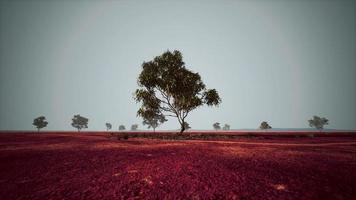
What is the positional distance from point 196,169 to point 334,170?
25.7 ft

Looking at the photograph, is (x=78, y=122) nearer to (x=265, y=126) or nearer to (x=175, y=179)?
(x=265, y=126)

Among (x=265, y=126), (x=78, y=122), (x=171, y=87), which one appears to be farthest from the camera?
(x=78, y=122)

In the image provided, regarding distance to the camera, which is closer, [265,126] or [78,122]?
[265,126]

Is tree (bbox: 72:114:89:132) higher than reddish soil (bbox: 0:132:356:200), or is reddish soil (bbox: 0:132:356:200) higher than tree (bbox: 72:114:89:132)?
tree (bbox: 72:114:89:132)

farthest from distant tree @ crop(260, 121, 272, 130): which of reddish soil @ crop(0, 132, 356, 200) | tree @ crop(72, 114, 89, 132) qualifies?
tree @ crop(72, 114, 89, 132)

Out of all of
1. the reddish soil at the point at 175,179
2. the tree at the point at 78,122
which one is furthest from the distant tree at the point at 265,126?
the tree at the point at 78,122

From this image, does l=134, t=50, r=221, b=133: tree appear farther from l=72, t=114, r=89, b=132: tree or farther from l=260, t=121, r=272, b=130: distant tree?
l=72, t=114, r=89, b=132: tree

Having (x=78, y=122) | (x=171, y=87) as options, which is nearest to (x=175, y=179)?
(x=171, y=87)

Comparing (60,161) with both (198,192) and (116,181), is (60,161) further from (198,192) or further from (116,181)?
(198,192)

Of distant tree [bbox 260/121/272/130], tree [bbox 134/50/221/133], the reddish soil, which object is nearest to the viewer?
the reddish soil

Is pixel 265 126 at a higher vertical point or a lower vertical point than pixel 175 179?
higher

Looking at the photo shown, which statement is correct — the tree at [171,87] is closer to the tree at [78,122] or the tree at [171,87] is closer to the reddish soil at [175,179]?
the reddish soil at [175,179]

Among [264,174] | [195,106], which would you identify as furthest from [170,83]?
[264,174]

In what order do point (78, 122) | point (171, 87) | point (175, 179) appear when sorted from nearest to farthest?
1. point (175, 179)
2. point (171, 87)
3. point (78, 122)
